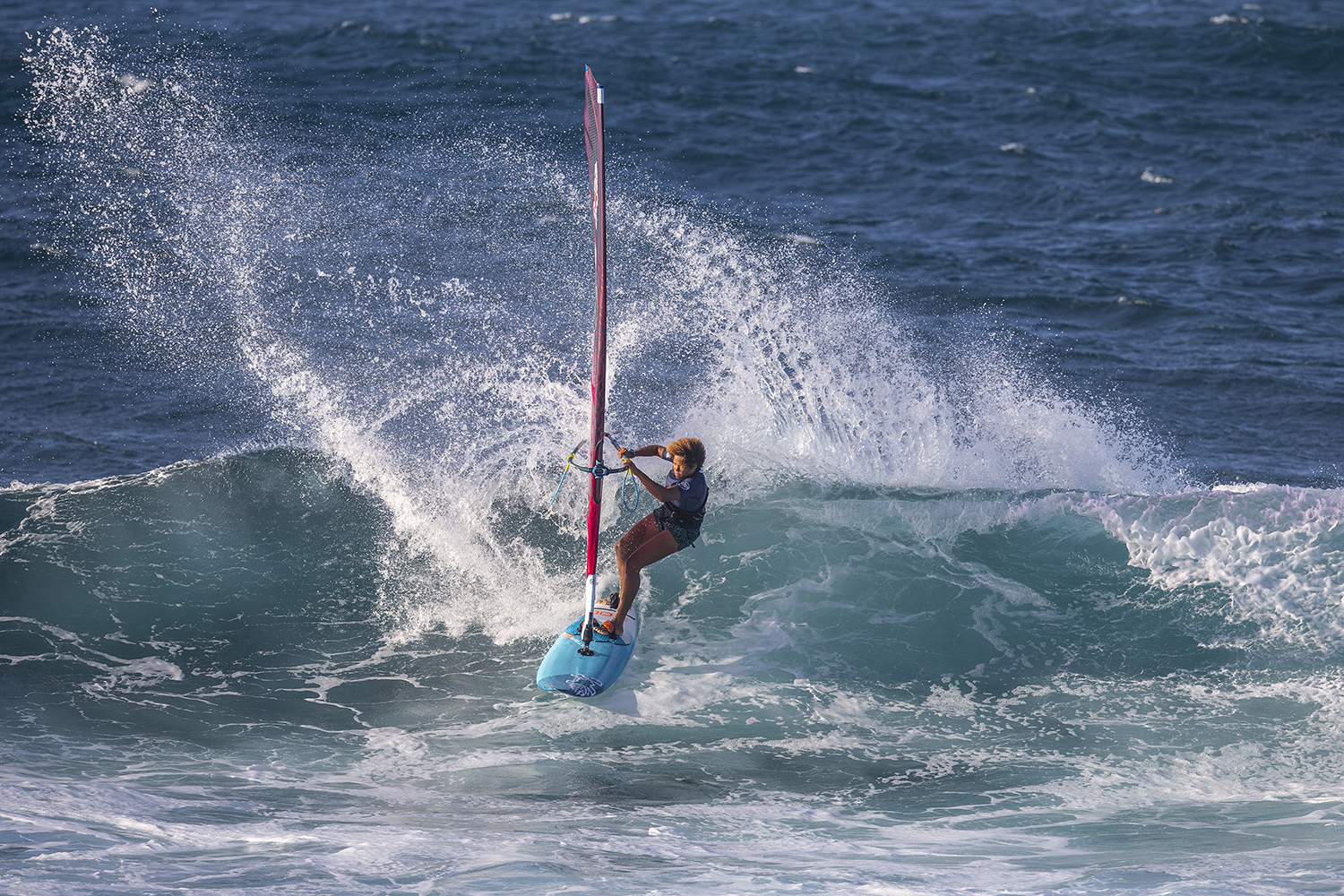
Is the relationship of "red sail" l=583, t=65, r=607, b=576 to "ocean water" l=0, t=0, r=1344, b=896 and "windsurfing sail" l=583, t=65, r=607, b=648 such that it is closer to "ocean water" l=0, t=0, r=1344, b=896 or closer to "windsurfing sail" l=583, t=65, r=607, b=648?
"windsurfing sail" l=583, t=65, r=607, b=648

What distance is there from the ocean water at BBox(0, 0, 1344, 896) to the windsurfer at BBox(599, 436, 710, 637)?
2.95 ft

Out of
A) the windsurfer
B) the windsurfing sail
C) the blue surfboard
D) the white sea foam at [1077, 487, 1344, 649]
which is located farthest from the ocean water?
the windsurfing sail

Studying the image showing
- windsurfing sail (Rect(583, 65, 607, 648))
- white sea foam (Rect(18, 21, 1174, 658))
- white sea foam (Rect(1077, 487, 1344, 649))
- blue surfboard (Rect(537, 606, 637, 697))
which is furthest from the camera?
white sea foam (Rect(18, 21, 1174, 658))

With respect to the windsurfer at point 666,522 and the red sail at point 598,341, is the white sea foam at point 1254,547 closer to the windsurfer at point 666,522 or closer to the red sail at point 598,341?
the windsurfer at point 666,522

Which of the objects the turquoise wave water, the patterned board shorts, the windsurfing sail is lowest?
the turquoise wave water

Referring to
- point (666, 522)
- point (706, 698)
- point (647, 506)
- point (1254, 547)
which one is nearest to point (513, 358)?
point (647, 506)

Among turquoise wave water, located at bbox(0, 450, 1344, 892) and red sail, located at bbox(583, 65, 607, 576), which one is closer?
turquoise wave water, located at bbox(0, 450, 1344, 892)

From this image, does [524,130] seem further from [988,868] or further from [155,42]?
[988,868]

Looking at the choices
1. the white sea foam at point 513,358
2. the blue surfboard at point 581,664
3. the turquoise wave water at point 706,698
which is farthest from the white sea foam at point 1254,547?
the blue surfboard at point 581,664

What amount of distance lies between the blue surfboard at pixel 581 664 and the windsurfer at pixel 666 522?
0.14 metres

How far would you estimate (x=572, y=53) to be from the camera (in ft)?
94.3

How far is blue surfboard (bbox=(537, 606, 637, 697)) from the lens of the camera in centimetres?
830

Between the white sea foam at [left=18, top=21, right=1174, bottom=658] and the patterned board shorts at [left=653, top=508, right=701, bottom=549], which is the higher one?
the white sea foam at [left=18, top=21, right=1174, bottom=658]

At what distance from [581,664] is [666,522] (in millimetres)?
1192
